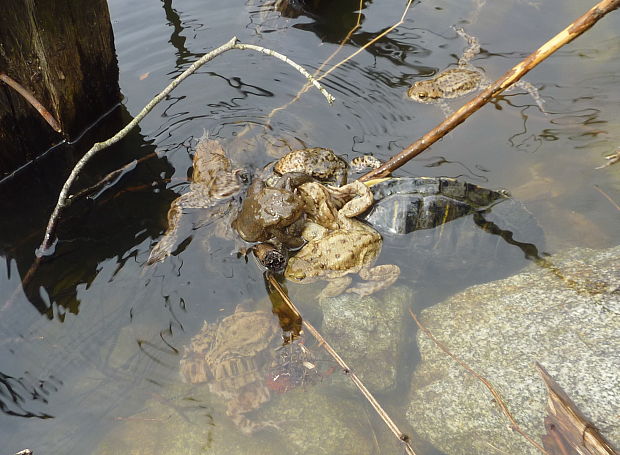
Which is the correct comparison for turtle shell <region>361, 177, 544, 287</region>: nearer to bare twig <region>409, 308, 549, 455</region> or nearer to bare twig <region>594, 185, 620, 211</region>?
bare twig <region>409, 308, 549, 455</region>

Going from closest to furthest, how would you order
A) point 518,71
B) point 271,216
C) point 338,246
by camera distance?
point 518,71, point 271,216, point 338,246

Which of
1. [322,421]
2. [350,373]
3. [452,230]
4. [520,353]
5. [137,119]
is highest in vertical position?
[137,119]

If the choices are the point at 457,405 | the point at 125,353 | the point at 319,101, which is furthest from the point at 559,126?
the point at 125,353

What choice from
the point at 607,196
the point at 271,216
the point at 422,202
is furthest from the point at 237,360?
the point at 607,196

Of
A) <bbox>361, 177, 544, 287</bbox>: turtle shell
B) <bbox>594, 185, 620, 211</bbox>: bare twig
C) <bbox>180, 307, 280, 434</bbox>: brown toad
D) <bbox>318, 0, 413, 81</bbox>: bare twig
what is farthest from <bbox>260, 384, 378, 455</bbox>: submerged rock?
<bbox>318, 0, 413, 81</bbox>: bare twig

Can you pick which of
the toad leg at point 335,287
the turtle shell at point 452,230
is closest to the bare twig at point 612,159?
the turtle shell at point 452,230

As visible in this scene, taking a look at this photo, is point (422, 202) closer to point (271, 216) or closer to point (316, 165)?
point (316, 165)
